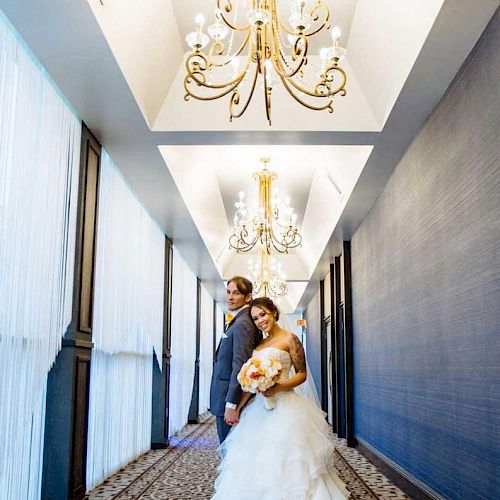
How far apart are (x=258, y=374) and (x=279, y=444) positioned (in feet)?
1.52

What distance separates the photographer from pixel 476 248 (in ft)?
13.2

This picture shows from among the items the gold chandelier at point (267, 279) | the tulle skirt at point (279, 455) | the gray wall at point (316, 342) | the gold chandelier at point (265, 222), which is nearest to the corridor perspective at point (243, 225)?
the tulle skirt at point (279, 455)

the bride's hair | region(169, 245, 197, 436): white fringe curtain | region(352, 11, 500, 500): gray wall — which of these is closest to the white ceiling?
region(352, 11, 500, 500): gray wall

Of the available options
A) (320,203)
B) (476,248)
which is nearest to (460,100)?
(476,248)

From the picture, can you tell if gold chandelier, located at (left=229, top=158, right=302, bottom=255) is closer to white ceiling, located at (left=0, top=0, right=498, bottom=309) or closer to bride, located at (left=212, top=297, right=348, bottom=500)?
white ceiling, located at (left=0, top=0, right=498, bottom=309)

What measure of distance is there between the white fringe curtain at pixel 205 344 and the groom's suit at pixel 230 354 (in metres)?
9.83

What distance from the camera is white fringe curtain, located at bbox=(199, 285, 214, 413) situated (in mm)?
14508

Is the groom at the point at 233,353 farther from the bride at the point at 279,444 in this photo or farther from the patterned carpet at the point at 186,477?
the patterned carpet at the point at 186,477

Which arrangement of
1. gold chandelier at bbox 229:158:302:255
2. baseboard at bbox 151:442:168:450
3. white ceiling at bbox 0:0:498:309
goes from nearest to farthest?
white ceiling at bbox 0:0:498:309 → gold chandelier at bbox 229:158:302:255 → baseboard at bbox 151:442:168:450

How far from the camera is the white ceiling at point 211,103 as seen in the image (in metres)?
3.88

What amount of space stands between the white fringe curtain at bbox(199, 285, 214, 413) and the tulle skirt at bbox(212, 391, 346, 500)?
10.1 meters

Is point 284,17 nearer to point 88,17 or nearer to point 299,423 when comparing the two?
point 88,17

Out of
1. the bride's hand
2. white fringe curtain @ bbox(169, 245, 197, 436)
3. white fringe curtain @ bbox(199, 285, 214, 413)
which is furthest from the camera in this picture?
white fringe curtain @ bbox(199, 285, 214, 413)

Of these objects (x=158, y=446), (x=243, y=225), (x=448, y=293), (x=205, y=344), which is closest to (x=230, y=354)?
(x=448, y=293)
